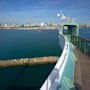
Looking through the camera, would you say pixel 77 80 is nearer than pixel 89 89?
No

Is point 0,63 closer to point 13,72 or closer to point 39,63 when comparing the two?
point 13,72

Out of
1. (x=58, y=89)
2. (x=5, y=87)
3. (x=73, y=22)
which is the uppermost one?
(x=73, y=22)

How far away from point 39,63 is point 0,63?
6586 mm

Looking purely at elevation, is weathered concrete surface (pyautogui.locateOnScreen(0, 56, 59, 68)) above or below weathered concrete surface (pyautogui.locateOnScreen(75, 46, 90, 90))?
below

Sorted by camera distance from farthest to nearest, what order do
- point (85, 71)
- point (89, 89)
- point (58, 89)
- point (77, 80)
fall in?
point (85, 71)
point (77, 80)
point (89, 89)
point (58, 89)

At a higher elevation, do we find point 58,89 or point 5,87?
point 58,89

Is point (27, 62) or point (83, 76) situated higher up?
point (83, 76)

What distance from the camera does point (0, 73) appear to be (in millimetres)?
13297

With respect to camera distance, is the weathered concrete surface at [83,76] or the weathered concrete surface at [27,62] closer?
the weathered concrete surface at [83,76]

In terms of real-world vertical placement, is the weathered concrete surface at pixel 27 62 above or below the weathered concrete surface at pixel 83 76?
below

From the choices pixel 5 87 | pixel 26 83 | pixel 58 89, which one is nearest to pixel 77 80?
pixel 58 89

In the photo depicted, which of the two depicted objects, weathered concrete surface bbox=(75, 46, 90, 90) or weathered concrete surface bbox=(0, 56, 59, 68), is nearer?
weathered concrete surface bbox=(75, 46, 90, 90)

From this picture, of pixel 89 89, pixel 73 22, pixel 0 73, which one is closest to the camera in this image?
pixel 89 89

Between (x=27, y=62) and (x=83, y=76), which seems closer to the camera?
(x=83, y=76)
